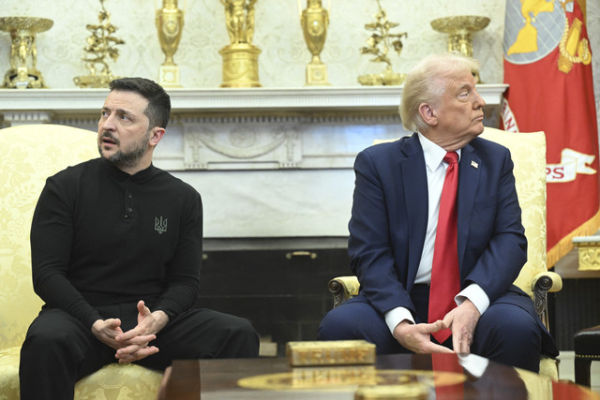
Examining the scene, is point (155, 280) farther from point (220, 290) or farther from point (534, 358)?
point (220, 290)

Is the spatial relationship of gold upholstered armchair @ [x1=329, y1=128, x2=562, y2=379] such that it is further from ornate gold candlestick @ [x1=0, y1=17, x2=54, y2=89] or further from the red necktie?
ornate gold candlestick @ [x1=0, y1=17, x2=54, y2=89]

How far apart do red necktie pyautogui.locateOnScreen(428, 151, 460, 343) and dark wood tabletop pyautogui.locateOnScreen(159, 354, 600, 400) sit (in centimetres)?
57

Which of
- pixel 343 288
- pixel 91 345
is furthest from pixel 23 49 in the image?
pixel 91 345

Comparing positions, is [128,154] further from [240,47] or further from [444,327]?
[240,47]

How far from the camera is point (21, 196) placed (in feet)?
10.1

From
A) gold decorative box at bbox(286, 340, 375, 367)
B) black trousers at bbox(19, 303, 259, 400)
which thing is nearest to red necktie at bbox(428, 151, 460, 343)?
black trousers at bbox(19, 303, 259, 400)

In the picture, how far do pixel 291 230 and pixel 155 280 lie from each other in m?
2.36

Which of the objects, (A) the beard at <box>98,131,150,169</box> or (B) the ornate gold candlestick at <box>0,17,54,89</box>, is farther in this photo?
(B) the ornate gold candlestick at <box>0,17,54,89</box>

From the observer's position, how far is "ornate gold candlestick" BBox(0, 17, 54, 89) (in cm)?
491

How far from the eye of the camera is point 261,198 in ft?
16.8

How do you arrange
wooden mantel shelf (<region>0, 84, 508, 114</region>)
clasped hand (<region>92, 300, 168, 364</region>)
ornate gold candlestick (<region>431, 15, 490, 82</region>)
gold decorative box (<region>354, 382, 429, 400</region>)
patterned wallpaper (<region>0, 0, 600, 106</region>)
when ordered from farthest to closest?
1. patterned wallpaper (<region>0, 0, 600, 106</region>)
2. ornate gold candlestick (<region>431, 15, 490, 82</region>)
3. wooden mantel shelf (<region>0, 84, 508, 114</region>)
4. clasped hand (<region>92, 300, 168, 364</region>)
5. gold decorative box (<region>354, 382, 429, 400</region>)

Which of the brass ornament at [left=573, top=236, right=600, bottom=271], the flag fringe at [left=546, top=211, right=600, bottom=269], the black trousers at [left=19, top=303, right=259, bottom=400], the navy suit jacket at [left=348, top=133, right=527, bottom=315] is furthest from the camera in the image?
the flag fringe at [left=546, top=211, right=600, bottom=269]

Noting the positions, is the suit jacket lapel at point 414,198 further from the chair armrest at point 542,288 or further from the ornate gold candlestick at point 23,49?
the ornate gold candlestick at point 23,49

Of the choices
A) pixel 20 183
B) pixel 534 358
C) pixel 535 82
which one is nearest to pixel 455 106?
pixel 534 358
